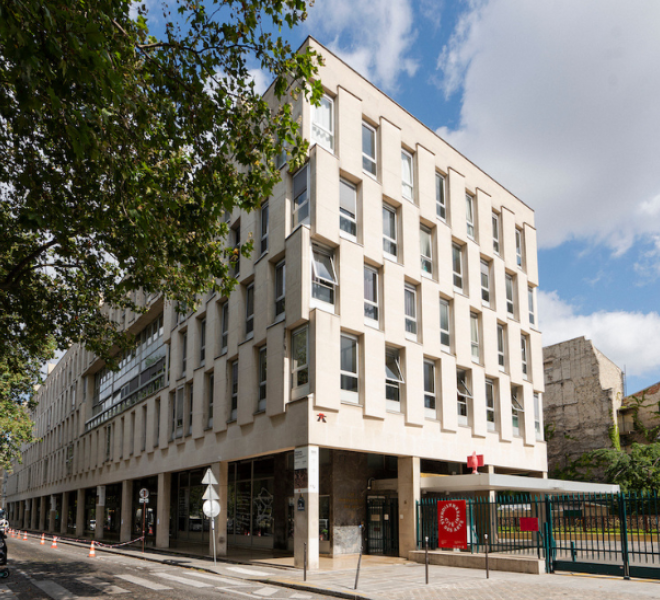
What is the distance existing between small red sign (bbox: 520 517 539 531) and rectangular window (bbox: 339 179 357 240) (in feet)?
34.9

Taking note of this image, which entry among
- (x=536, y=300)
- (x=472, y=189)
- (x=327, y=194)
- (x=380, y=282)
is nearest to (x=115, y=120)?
(x=327, y=194)

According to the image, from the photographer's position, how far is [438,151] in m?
27.2

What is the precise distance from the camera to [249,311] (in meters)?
24.1

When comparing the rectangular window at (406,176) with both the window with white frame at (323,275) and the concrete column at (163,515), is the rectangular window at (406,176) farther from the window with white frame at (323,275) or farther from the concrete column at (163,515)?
the concrete column at (163,515)

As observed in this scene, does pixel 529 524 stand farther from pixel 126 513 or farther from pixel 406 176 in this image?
pixel 126 513

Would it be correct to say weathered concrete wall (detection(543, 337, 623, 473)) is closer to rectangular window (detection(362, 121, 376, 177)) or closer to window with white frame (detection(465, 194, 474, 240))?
window with white frame (detection(465, 194, 474, 240))

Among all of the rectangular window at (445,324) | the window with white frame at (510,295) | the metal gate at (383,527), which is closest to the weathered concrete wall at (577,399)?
the window with white frame at (510,295)

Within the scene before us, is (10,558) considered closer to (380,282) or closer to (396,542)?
(396,542)

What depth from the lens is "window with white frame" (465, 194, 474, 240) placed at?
28.6 metres

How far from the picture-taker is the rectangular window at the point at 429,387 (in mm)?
23969

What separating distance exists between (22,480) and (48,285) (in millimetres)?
75313

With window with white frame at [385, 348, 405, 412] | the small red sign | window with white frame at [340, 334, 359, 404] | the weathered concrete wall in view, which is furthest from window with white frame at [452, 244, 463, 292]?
the weathered concrete wall

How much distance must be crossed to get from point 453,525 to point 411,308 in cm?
1019

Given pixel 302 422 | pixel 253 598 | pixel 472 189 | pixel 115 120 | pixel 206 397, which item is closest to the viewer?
pixel 115 120
